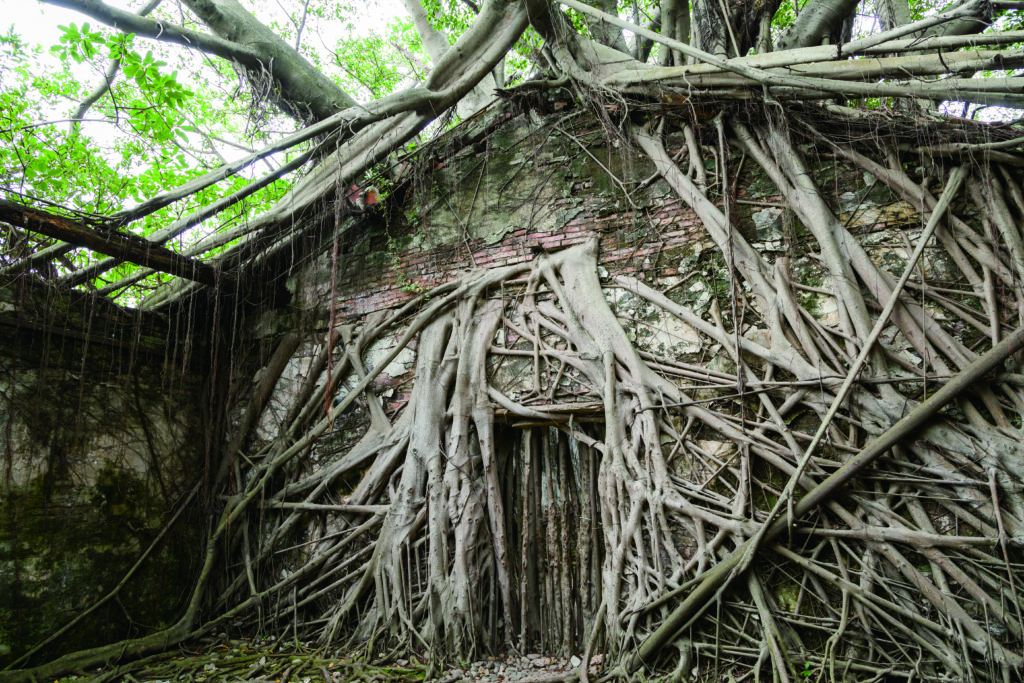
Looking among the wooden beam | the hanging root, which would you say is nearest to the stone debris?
the hanging root

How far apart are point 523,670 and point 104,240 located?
363 cm

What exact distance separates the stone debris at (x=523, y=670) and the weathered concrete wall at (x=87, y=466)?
2354 mm

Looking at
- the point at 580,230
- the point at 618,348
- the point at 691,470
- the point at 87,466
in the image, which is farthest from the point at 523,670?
the point at 87,466

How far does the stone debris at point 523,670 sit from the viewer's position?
314 centimetres

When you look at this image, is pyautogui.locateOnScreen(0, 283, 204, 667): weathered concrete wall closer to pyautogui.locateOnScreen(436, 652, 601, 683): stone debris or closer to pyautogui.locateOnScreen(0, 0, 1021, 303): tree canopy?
pyautogui.locateOnScreen(0, 0, 1021, 303): tree canopy

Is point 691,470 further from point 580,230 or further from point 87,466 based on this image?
point 87,466

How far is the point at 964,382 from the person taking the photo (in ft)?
9.27

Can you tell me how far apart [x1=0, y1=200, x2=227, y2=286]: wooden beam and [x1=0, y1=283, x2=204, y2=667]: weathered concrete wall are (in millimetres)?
461

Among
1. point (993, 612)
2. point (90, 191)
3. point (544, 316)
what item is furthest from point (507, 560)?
point (90, 191)

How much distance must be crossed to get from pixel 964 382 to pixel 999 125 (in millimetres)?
1524

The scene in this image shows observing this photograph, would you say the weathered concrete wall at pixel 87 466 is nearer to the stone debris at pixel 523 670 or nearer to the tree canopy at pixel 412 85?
the tree canopy at pixel 412 85

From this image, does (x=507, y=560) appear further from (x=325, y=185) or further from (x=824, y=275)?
(x=325, y=185)

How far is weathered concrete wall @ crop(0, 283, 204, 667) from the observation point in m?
3.63

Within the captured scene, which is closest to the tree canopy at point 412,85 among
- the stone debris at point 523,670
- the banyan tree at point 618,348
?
the banyan tree at point 618,348
